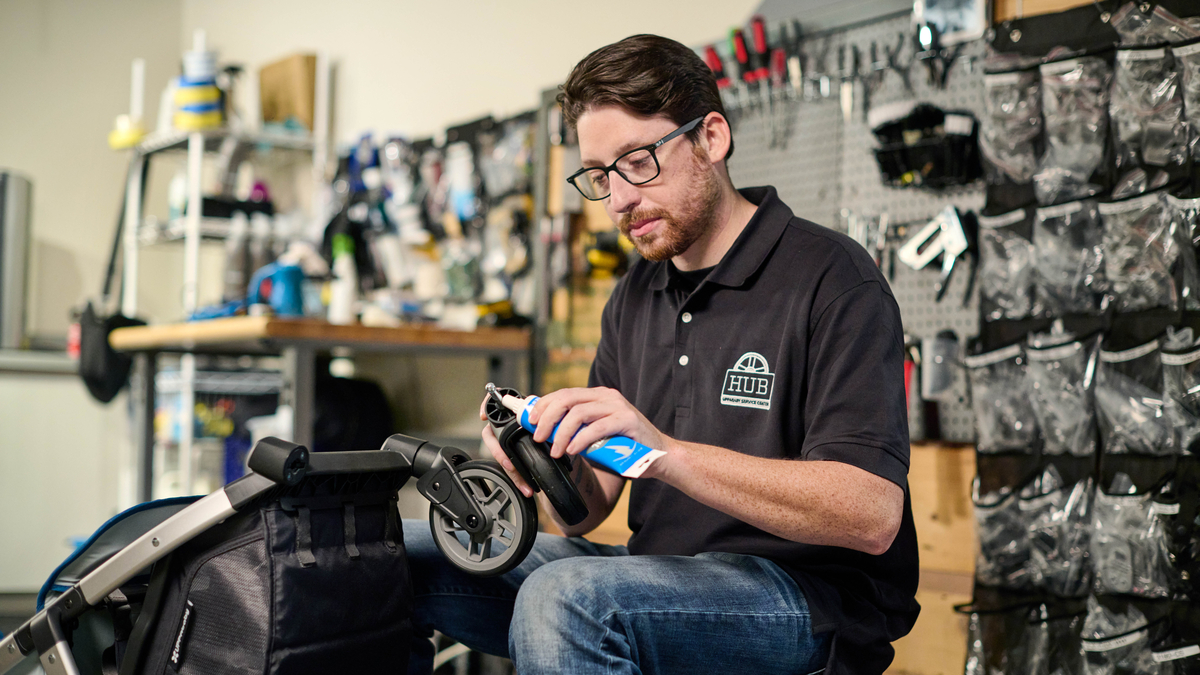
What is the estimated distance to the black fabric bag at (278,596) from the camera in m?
1.16

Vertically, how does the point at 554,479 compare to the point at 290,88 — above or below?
below

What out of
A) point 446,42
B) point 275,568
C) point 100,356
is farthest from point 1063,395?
point 100,356

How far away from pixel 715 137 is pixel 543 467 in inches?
24.8

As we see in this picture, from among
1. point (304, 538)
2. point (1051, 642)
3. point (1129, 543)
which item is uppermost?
point (304, 538)

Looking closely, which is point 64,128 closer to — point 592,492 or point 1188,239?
point 592,492

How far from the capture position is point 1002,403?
2127 millimetres

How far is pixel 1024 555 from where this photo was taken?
2062 millimetres

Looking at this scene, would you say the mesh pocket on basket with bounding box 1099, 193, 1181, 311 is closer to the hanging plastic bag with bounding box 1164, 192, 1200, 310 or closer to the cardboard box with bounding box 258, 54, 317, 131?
the hanging plastic bag with bounding box 1164, 192, 1200, 310

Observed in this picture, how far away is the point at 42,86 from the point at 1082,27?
5049mm

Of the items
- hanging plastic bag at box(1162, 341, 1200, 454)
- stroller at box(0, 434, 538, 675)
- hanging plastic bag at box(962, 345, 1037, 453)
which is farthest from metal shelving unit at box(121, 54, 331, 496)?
hanging plastic bag at box(1162, 341, 1200, 454)

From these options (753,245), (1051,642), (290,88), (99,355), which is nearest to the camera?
(753,245)

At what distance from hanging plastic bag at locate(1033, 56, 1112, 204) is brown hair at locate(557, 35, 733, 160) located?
939 millimetres

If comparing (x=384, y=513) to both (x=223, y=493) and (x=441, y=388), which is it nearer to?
(x=223, y=493)

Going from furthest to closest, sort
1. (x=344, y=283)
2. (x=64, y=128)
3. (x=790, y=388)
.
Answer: (x=64, y=128) → (x=344, y=283) → (x=790, y=388)
